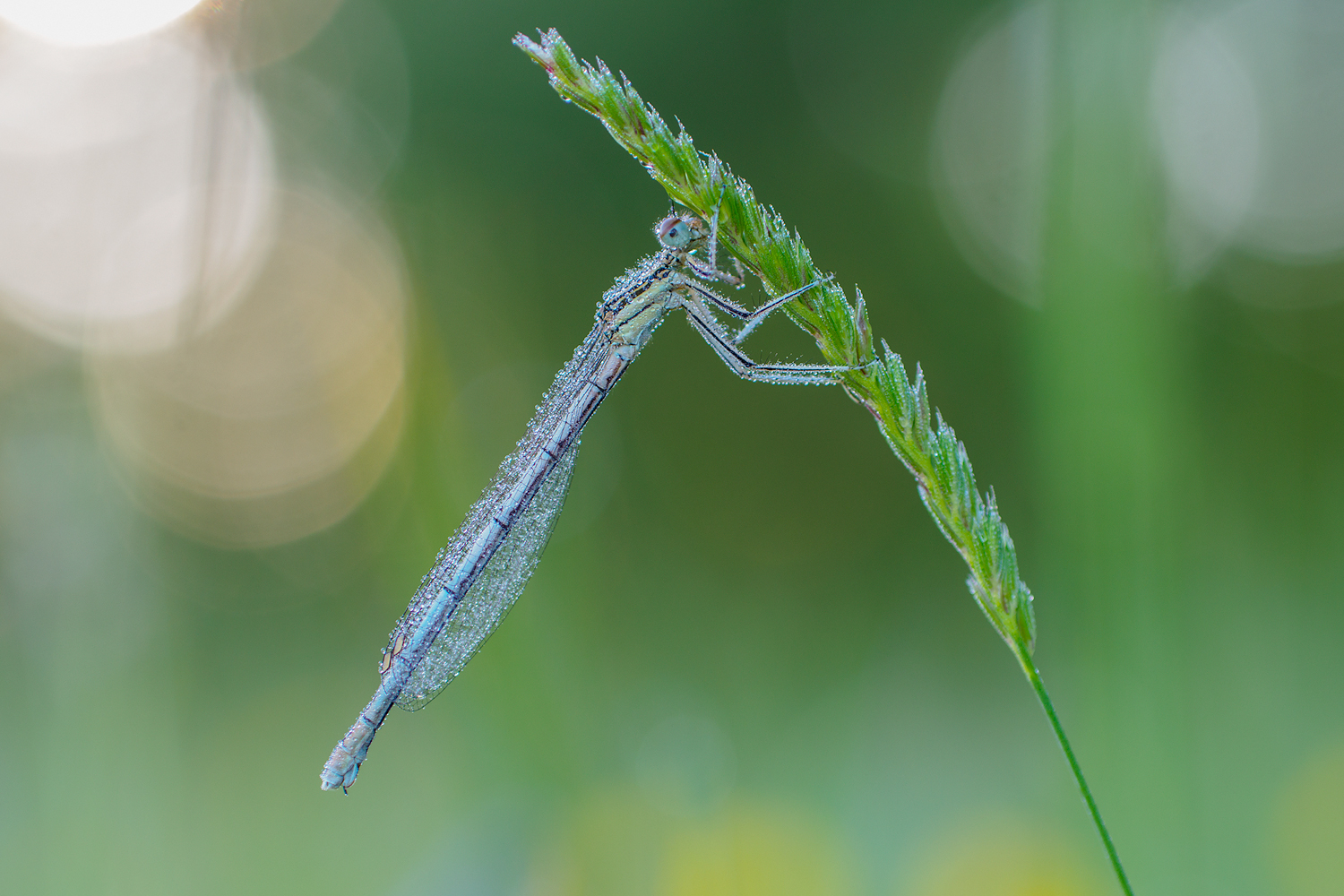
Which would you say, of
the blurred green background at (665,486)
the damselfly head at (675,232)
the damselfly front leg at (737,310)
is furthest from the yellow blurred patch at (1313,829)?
the damselfly head at (675,232)

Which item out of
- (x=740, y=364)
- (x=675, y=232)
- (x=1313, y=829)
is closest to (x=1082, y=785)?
(x=740, y=364)

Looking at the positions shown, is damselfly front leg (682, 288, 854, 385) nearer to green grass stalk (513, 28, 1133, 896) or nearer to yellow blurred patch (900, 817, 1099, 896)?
green grass stalk (513, 28, 1133, 896)

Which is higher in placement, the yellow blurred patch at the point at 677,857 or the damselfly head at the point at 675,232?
the damselfly head at the point at 675,232

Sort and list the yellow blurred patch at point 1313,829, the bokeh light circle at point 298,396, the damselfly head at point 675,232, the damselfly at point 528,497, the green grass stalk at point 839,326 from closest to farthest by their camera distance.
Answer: the green grass stalk at point 839,326
the damselfly head at point 675,232
the damselfly at point 528,497
the yellow blurred patch at point 1313,829
the bokeh light circle at point 298,396

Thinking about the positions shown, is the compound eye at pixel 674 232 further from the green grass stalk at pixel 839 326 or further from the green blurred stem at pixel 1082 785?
the green blurred stem at pixel 1082 785

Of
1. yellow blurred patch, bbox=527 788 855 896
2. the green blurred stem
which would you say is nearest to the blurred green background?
yellow blurred patch, bbox=527 788 855 896

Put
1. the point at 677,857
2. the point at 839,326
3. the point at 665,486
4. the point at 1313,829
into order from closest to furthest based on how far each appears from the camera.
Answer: the point at 839,326, the point at 677,857, the point at 1313,829, the point at 665,486

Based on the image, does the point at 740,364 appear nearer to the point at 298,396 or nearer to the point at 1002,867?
the point at 1002,867
